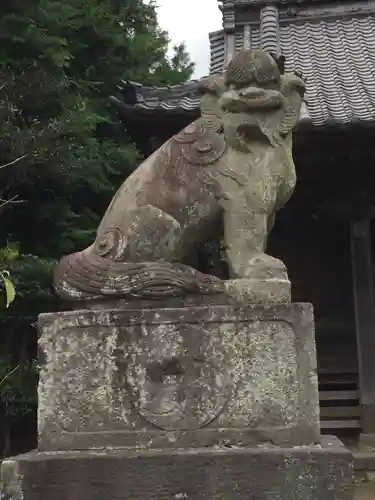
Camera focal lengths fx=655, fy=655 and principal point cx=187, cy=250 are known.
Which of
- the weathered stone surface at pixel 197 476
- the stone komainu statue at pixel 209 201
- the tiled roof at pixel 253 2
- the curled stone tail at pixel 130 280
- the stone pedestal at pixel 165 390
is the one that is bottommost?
the weathered stone surface at pixel 197 476

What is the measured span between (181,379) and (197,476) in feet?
1.22

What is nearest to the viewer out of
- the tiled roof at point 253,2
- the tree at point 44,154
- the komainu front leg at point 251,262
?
the komainu front leg at point 251,262

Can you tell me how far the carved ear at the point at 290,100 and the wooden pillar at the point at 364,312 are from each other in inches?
153

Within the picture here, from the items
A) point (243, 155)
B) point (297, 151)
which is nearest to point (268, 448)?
point (243, 155)

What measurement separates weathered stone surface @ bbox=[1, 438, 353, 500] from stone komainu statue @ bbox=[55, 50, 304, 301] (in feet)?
2.13

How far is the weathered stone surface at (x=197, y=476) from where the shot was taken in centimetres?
238

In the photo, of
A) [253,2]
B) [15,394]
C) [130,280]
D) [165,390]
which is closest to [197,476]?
[165,390]

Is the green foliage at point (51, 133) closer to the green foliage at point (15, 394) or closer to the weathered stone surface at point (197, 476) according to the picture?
the green foliage at point (15, 394)

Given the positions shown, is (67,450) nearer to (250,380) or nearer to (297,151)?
(250,380)

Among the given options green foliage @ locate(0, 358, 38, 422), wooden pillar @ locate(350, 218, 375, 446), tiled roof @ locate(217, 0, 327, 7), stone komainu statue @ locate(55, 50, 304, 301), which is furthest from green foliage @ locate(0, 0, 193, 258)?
stone komainu statue @ locate(55, 50, 304, 301)

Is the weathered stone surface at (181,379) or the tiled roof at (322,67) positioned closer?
the weathered stone surface at (181,379)

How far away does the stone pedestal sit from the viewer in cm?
244

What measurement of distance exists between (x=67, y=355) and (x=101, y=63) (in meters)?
7.85

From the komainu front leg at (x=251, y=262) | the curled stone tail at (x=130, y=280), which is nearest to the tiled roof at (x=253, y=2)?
the komainu front leg at (x=251, y=262)
